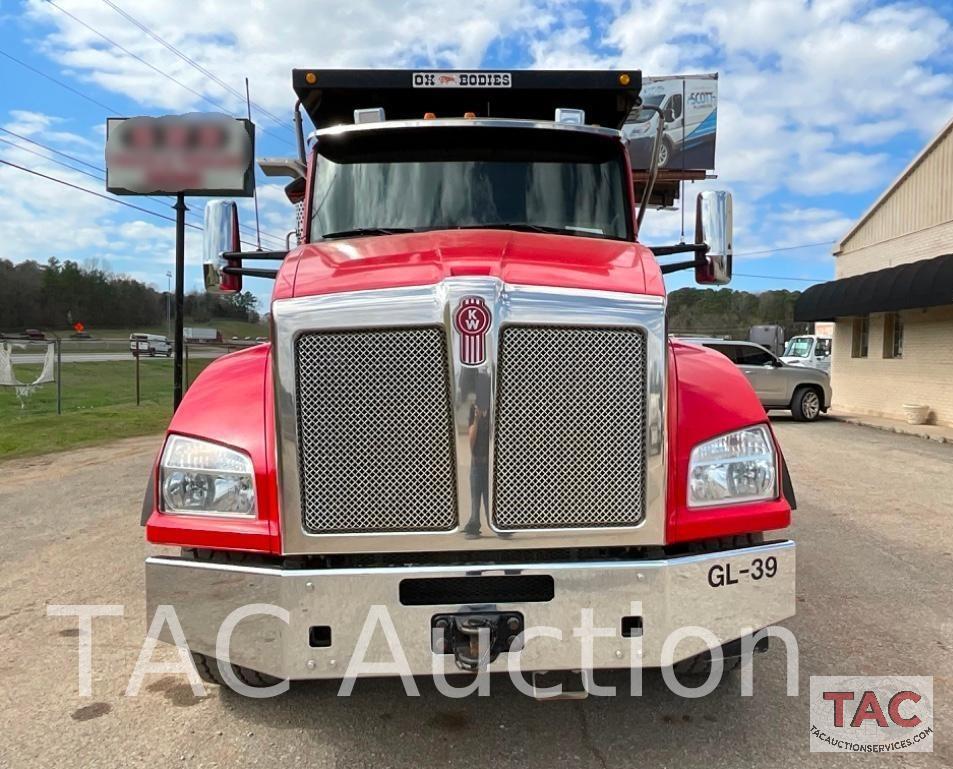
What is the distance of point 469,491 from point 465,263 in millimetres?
801

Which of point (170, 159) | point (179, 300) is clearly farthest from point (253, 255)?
point (170, 159)

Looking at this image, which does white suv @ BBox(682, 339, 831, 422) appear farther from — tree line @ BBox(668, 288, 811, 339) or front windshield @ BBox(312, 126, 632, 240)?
tree line @ BBox(668, 288, 811, 339)

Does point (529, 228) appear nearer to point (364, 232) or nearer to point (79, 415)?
point (364, 232)

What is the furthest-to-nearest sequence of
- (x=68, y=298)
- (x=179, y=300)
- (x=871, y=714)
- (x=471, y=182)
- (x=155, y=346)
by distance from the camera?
(x=68, y=298)
(x=155, y=346)
(x=179, y=300)
(x=471, y=182)
(x=871, y=714)

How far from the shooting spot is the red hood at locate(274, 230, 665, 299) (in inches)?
104

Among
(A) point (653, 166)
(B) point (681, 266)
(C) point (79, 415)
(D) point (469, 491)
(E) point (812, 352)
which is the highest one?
(A) point (653, 166)

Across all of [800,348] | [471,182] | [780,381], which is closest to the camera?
[471,182]

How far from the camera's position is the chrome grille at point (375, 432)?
2535mm

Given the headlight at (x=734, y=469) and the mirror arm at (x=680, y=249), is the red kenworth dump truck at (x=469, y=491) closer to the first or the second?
the headlight at (x=734, y=469)

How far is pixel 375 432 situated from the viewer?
101 inches

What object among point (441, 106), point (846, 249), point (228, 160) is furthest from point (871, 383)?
point (441, 106)

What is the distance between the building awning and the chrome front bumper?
544 inches

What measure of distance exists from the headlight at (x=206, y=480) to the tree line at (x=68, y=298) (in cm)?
7267

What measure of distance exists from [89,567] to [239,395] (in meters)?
3.34
